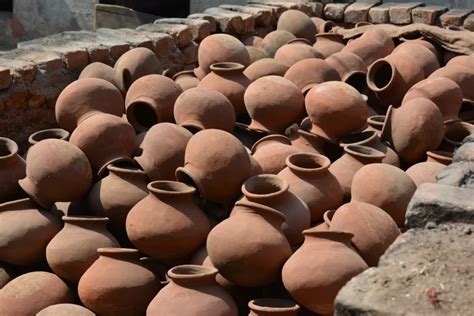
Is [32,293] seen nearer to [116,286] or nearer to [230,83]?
[116,286]

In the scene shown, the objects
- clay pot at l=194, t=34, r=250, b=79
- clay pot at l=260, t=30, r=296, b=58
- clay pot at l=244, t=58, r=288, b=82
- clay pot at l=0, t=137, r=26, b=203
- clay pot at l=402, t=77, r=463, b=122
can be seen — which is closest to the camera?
clay pot at l=0, t=137, r=26, b=203

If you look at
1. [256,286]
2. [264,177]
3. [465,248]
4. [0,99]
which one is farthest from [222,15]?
[465,248]

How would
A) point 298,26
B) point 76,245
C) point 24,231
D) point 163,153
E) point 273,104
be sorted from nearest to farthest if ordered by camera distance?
1. point 76,245
2. point 24,231
3. point 163,153
4. point 273,104
5. point 298,26

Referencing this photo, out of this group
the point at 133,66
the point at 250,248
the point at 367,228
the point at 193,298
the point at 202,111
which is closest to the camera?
the point at 193,298

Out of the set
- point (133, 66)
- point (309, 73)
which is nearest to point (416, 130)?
point (309, 73)

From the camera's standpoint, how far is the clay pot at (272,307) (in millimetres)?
3387

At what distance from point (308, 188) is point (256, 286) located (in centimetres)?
65

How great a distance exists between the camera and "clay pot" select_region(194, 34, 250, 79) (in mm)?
5664

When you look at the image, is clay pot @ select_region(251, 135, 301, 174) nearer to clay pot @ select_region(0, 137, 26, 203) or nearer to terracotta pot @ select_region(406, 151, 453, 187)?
terracotta pot @ select_region(406, 151, 453, 187)

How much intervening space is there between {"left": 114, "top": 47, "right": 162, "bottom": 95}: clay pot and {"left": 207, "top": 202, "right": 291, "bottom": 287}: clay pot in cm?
198

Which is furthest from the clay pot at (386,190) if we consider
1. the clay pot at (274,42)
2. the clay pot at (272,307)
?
the clay pot at (274,42)

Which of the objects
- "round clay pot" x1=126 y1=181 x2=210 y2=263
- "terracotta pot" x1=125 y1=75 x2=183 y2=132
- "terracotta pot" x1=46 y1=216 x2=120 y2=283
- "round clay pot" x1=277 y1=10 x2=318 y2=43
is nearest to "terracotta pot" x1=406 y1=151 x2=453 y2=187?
"round clay pot" x1=126 y1=181 x2=210 y2=263

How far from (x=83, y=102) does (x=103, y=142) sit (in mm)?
476

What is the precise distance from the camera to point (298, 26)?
703 cm
